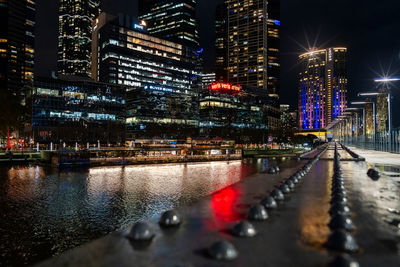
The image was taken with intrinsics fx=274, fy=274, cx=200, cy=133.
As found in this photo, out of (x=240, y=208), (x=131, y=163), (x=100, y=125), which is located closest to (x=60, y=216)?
(x=240, y=208)

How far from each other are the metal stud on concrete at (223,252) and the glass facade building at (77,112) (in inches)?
4281

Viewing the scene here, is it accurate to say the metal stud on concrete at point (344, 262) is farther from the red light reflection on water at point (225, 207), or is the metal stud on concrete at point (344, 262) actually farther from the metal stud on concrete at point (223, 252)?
the red light reflection on water at point (225, 207)

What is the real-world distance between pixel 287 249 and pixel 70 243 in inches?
393

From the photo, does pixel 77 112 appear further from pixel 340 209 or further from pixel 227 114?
pixel 340 209

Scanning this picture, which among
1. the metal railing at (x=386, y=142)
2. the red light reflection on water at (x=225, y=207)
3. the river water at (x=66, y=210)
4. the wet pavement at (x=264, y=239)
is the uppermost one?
the metal railing at (x=386, y=142)

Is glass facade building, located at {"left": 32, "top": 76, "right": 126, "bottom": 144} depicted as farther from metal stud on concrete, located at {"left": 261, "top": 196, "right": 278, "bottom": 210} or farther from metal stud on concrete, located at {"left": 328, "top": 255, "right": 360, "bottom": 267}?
metal stud on concrete, located at {"left": 328, "top": 255, "right": 360, "bottom": 267}

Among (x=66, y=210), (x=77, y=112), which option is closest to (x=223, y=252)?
(x=66, y=210)

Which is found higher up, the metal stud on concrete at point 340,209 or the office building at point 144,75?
→ the office building at point 144,75

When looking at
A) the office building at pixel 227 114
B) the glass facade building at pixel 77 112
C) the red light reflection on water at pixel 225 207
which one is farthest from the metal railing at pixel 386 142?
the office building at pixel 227 114

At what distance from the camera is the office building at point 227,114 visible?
6153 inches

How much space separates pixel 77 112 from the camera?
4606 inches

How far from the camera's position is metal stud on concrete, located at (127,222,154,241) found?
4988 mm

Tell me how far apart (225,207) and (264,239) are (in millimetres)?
2641

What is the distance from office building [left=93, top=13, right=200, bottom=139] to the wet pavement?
129104 mm
